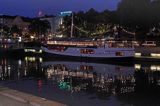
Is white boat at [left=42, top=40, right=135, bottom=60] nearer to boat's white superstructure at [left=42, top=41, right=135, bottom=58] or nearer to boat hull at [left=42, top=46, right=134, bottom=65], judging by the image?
boat's white superstructure at [left=42, top=41, right=135, bottom=58]

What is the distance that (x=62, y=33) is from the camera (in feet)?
370

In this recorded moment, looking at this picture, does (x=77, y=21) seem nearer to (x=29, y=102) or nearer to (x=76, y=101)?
(x=76, y=101)

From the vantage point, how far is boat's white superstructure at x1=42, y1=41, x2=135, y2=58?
227 feet

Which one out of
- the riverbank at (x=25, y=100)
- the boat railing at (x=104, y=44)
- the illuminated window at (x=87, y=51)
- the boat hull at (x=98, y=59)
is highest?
the boat railing at (x=104, y=44)

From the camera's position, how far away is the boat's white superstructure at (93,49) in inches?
2721

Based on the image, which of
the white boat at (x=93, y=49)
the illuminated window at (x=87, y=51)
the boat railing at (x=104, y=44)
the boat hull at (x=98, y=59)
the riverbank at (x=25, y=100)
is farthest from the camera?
the illuminated window at (x=87, y=51)

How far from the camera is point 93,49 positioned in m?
72.3

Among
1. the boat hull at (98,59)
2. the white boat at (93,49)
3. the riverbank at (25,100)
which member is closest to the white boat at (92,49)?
the white boat at (93,49)

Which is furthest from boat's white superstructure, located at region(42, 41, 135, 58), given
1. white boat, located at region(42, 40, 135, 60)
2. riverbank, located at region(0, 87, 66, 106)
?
riverbank, located at region(0, 87, 66, 106)

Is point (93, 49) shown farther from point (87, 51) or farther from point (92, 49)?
point (87, 51)

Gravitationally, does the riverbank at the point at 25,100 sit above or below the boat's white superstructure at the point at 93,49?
below

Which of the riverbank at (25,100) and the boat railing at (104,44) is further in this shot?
the boat railing at (104,44)

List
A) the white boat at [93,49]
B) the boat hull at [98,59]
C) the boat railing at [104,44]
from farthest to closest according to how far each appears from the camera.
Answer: the boat railing at [104,44] < the white boat at [93,49] < the boat hull at [98,59]

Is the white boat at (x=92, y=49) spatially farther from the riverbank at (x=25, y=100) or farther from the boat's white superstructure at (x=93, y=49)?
the riverbank at (x=25, y=100)
